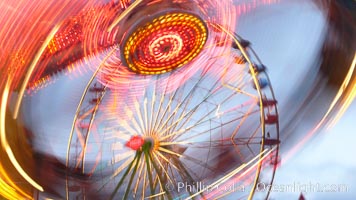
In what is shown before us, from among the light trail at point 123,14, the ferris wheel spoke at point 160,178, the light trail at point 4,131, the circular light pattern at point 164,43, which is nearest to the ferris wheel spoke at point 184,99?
the ferris wheel spoke at point 160,178

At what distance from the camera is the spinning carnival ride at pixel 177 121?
13.8 feet

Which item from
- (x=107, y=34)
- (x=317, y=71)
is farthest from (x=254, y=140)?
(x=107, y=34)

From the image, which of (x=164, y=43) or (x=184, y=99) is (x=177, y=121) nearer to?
(x=184, y=99)

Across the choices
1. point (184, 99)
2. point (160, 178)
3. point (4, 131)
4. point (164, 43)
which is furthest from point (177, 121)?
point (4, 131)

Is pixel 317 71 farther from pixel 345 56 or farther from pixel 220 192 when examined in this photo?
pixel 220 192

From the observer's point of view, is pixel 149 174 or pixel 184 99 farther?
pixel 184 99

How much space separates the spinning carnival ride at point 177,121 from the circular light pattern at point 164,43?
14mm

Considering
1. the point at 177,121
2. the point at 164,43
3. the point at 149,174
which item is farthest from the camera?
the point at 177,121

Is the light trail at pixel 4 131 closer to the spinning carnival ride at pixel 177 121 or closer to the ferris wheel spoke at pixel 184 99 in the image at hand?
the spinning carnival ride at pixel 177 121

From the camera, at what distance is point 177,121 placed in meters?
5.33

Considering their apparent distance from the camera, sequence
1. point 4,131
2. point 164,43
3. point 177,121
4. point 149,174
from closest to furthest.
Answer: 1. point 4,131
2. point 164,43
3. point 149,174
4. point 177,121

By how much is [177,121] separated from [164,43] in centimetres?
158

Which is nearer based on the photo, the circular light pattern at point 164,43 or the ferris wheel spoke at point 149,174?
the circular light pattern at point 164,43

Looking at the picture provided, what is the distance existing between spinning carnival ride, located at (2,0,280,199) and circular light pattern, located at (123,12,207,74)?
1cm
